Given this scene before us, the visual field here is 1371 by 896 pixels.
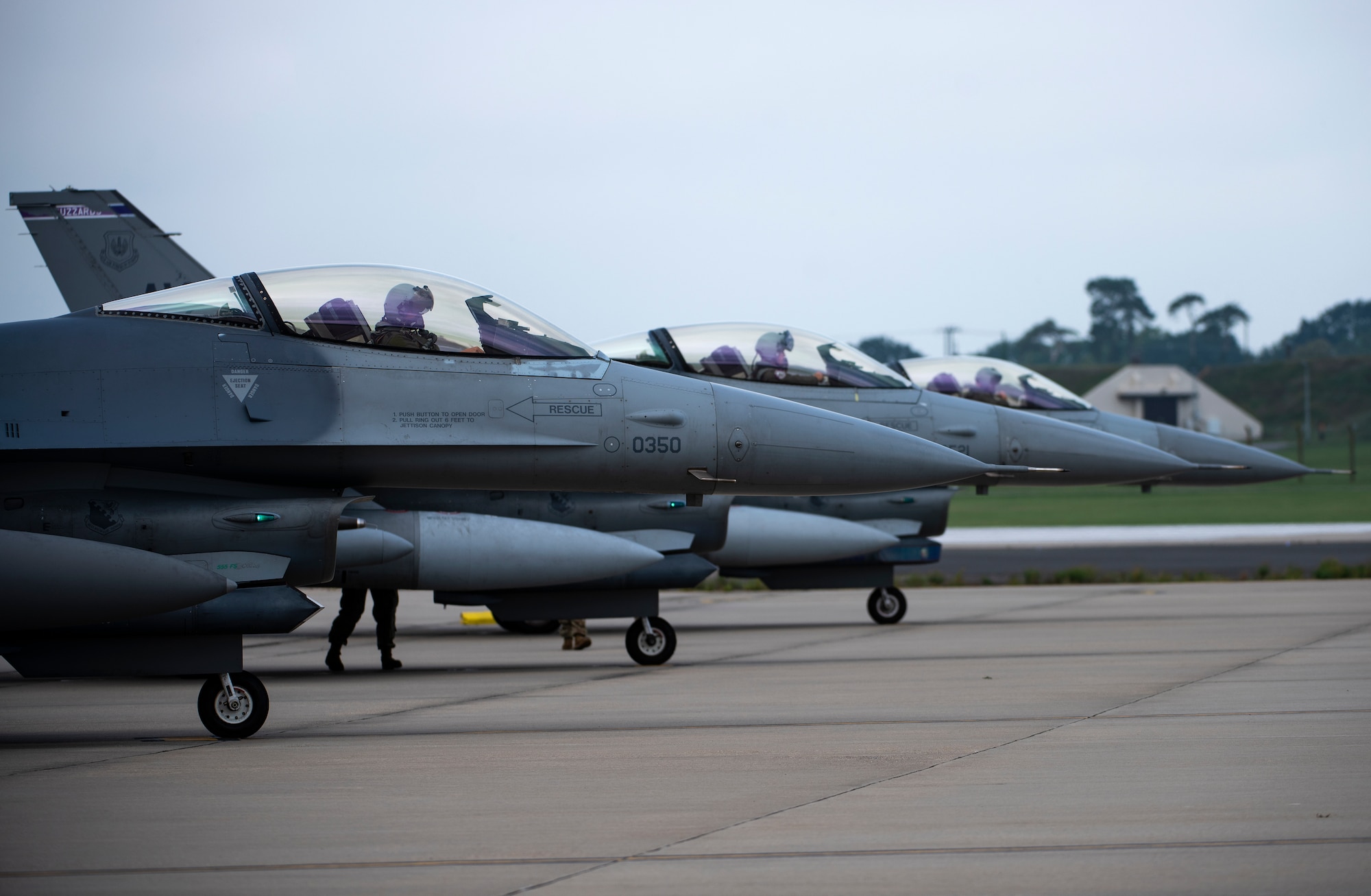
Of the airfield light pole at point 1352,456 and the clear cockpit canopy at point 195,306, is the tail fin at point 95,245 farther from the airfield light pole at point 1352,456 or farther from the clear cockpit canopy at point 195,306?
the airfield light pole at point 1352,456

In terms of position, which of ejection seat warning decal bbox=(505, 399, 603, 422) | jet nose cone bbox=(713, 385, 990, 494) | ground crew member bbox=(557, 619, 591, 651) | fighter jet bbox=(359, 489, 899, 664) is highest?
ejection seat warning decal bbox=(505, 399, 603, 422)

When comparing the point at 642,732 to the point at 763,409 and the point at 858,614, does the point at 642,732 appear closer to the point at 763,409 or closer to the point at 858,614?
the point at 763,409

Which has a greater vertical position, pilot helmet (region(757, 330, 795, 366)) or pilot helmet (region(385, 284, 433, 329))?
pilot helmet (region(757, 330, 795, 366))

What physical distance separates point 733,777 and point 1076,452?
9.81 m

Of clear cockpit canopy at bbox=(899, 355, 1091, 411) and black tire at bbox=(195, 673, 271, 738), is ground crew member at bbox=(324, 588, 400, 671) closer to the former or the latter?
black tire at bbox=(195, 673, 271, 738)

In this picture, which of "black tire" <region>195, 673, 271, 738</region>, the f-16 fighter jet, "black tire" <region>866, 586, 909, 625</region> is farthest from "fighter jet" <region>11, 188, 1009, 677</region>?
"black tire" <region>195, 673, 271, 738</region>

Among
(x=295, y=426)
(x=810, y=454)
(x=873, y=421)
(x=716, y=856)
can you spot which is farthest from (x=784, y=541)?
(x=716, y=856)

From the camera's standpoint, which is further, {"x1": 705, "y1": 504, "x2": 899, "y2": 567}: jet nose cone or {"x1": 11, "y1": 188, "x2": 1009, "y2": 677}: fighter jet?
{"x1": 705, "y1": 504, "x2": 899, "y2": 567}: jet nose cone

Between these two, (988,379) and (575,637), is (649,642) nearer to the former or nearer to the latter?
(575,637)

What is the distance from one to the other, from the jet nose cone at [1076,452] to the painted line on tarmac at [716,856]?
10506 mm

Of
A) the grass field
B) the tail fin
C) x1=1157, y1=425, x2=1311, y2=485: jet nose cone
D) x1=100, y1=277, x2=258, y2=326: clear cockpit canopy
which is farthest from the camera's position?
the grass field

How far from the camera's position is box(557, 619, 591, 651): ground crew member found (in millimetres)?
14812

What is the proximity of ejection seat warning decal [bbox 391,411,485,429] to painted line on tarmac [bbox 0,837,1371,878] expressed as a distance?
171 inches

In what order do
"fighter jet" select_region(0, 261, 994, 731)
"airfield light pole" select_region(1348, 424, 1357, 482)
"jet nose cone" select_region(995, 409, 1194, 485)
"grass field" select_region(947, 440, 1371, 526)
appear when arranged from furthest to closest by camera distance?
"grass field" select_region(947, 440, 1371, 526), "airfield light pole" select_region(1348, 424, 1357, 482), "jet nose cone" select_region(995, 409, 1194, 485), "fighter jet" select_region(0, 261, 994, 731)
